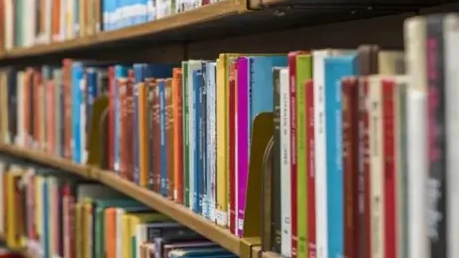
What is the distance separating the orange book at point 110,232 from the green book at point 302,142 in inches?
41.8

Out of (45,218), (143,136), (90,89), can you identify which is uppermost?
(90,89)

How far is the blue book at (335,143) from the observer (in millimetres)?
987

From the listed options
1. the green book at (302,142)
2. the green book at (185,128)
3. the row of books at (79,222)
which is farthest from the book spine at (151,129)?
the green book at (302,142)

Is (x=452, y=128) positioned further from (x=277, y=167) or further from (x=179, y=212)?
(x=179, y=212)

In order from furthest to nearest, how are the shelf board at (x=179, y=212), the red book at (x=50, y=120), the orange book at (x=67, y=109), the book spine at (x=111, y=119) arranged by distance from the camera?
1. the red book at (x=50, y=120)
2. the orange book at (x=67, y=109)
3. the book spine at (x=111, y=119)
4. the shelf board at (x=179, y=212)

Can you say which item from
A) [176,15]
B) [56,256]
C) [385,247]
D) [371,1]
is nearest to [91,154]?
[56,256]

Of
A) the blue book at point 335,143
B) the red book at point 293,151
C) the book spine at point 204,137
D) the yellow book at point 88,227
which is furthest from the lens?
the yellow book at point 88,227

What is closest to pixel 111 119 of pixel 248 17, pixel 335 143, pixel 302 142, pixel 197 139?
pixel 197 139

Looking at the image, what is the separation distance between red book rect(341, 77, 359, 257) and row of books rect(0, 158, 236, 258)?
0.67m

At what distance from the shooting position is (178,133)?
5.50 ft

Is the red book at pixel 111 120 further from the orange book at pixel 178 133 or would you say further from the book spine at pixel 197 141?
the book spine at pixel 197 141

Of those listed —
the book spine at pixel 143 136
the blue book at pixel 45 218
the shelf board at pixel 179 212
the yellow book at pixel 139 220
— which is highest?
the book spine at pixel 143 136

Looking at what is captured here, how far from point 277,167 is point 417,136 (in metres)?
0.40

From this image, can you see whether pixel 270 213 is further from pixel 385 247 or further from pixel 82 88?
pixel 82 88
